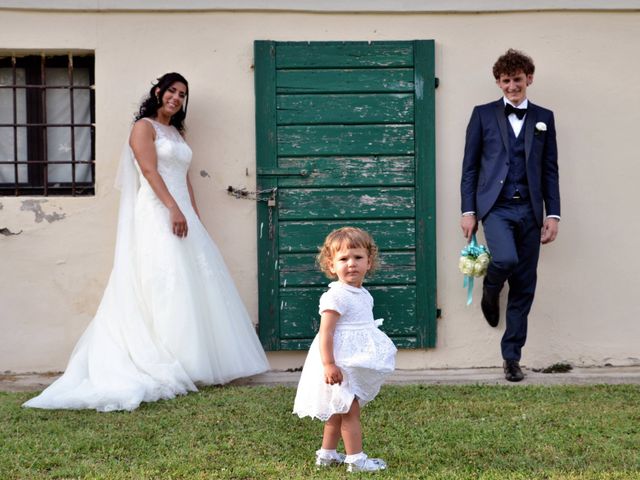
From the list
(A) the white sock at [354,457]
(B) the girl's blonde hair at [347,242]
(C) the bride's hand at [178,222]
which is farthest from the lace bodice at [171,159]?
(A) the white sock at [354,457]

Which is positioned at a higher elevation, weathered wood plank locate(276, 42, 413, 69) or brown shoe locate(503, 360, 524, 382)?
weathered wood plank locate(276, 42, 413, 69)

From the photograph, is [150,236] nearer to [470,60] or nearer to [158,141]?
[158,141]

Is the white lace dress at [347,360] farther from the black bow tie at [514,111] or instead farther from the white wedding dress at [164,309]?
the black bow tie at [514,111]

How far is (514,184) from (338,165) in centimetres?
116

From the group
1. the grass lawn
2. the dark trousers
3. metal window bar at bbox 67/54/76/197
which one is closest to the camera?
the grass lawn

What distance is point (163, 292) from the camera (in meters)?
5.91

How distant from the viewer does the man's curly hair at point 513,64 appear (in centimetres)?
599

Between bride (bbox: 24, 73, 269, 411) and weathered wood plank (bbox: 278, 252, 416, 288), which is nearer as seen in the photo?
bride (bbox: 24, 73, 269, 411)

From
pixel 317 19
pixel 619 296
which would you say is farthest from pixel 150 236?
pixel 619 296

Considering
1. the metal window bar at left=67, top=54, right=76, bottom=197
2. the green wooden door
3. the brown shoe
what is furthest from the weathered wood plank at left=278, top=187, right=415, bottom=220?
the metal window bar at left=67, top=54, right=76, bottom=197

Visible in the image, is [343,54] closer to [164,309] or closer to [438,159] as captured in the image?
[438,159]

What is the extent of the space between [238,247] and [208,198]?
0.38 m

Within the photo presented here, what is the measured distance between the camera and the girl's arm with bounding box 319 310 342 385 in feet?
13.0

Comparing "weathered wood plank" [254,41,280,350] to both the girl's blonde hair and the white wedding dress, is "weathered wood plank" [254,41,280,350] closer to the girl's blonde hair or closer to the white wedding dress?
the white wedding dress
